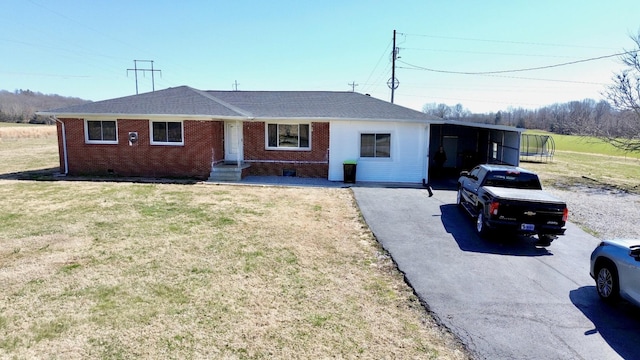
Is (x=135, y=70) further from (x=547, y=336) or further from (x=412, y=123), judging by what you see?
(x=547, y=336)

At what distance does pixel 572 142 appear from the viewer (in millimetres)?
57031

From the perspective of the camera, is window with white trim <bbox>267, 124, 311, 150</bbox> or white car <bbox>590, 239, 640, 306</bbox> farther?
window with white trim <bbox>267, 124, 311, 150</bbox>

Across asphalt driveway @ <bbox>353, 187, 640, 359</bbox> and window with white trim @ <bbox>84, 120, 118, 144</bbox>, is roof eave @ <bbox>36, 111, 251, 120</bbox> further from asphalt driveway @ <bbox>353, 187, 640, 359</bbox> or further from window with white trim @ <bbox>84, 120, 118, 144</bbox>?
asphalt driveway @ <bbox>353, 187, 640, 359</bbox>

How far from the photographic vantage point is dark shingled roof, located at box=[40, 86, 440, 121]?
1678 centimetres

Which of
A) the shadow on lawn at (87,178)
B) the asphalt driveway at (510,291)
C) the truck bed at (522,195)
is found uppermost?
the truck bed at (522,195)

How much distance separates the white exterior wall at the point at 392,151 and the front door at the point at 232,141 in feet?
14.2

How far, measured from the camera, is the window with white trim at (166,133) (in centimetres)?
1708

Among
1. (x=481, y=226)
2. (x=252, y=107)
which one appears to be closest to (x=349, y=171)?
(x=252, y=107)

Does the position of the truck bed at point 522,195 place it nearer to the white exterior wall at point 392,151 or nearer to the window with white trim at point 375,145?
the white exterior wall at point 392,151

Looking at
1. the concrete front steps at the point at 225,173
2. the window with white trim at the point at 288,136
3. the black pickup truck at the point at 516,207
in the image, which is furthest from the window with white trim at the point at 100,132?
the black pickup truck at the point at 516,207

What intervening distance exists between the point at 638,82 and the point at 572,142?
39101 millimetres

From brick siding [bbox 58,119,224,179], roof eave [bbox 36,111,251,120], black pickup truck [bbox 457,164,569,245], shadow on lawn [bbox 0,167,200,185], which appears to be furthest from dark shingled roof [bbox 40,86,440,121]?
black pickup truck [bbox 457,164,569,245]

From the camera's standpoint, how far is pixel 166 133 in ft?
56.3

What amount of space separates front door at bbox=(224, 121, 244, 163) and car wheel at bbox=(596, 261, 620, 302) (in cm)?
1477
